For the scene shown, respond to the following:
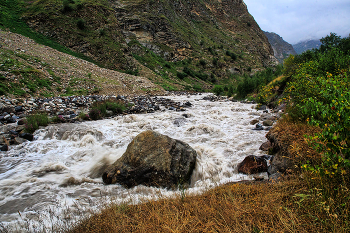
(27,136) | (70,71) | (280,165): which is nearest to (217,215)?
(280,165)

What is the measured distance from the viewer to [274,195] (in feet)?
8.79

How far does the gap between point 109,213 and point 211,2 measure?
4219 inches

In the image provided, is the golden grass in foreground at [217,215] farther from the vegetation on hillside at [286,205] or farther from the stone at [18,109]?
the stone at [18,109]

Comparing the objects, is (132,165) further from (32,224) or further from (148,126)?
(148,126)

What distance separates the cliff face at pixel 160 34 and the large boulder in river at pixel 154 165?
2700 centimetres

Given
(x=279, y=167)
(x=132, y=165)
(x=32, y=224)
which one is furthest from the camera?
(x=132, y=165)

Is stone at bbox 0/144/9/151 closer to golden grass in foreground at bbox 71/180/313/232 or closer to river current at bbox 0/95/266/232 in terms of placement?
river current at bbox 0/95/266/232

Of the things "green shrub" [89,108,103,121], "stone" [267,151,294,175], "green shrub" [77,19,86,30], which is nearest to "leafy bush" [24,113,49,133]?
"green shrub" [89,108,103,121]

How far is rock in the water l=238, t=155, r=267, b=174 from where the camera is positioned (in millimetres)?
4727

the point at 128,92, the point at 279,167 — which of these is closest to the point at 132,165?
the point at 279,167

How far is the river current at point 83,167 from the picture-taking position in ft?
11.5

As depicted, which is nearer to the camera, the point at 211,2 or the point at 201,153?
the point at 201,153

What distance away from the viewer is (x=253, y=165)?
4824mm

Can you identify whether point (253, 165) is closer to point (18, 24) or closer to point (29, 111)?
point (29, 111)
